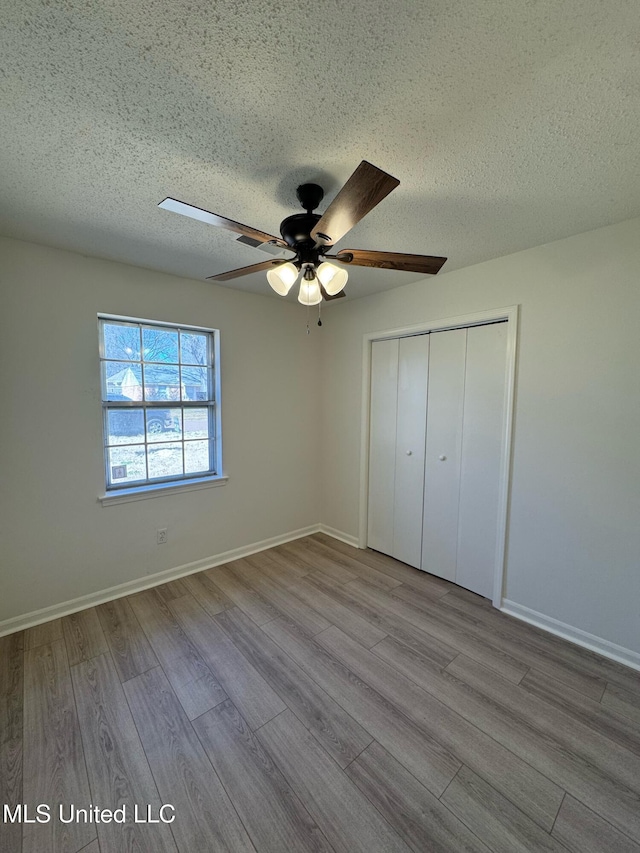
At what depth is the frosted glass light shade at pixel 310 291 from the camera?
1573 millimetres

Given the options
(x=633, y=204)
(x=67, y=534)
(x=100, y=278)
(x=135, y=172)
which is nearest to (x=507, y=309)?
(x=633, y=204)

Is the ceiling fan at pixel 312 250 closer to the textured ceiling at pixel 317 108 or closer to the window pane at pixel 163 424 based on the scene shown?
the textured ceiling at pixel 317 108

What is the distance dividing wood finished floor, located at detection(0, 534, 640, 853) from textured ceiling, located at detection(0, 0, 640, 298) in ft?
8.07

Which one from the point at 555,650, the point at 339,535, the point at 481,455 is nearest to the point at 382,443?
the point at 481,455

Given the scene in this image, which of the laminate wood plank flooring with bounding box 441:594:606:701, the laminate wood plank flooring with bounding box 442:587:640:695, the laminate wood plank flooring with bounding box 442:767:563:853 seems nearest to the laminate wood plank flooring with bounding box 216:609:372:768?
the laminate wood plank flooring with bounding box 442:767:563:853

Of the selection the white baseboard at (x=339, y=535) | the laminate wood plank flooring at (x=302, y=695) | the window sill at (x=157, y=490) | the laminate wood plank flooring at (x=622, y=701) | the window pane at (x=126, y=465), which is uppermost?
the window pane at (x=126, y=465)

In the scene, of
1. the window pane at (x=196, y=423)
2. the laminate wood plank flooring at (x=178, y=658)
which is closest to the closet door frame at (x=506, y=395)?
the laminate wood plank flooring at (x=178, y=658)

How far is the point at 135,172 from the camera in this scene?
1461mm

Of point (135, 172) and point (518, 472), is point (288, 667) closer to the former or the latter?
point (518, 472)

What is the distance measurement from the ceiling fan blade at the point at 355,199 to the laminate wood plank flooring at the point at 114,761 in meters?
2.19

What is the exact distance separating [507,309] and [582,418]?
85 cm

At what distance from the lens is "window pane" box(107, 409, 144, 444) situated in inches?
98.5

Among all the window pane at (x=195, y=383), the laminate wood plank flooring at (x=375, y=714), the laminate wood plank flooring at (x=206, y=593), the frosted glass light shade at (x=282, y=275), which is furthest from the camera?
the window pane at (x=195, y=383)

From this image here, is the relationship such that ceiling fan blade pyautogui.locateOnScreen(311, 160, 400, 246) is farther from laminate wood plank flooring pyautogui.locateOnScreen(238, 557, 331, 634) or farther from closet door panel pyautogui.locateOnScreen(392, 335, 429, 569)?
laminate wood plank flooring pyautogui.locateOnScreen(238, 557, 331, 634)
